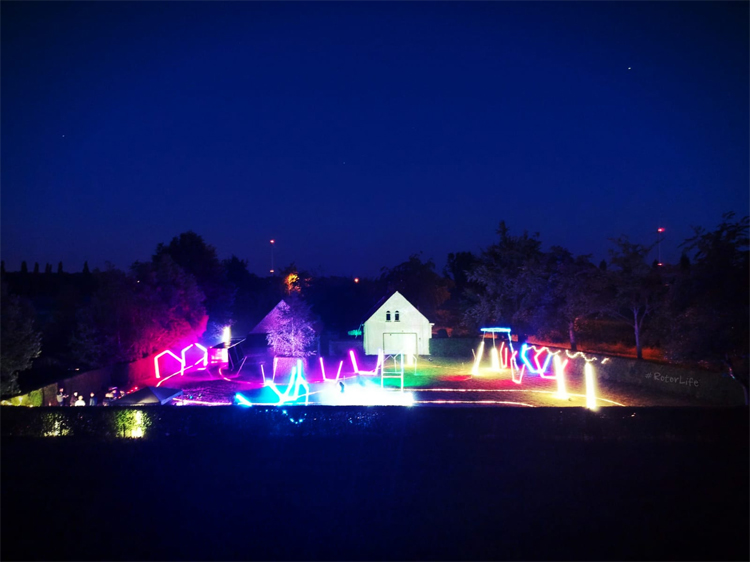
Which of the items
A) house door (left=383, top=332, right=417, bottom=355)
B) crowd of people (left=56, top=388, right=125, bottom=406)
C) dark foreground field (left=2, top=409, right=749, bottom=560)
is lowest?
dark foreground field (left=2, top=409, right=749, bottom=560)

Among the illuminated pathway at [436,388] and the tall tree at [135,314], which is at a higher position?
the tall tree at [135,314]

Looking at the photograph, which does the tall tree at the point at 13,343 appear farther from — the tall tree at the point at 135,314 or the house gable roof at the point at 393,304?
the house gable roof at the point at 393,304

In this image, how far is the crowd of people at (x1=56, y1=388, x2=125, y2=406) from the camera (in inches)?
631

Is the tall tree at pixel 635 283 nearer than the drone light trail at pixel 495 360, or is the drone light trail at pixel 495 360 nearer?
the tall tree at pixel 635 283

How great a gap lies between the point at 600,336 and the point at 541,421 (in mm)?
28052

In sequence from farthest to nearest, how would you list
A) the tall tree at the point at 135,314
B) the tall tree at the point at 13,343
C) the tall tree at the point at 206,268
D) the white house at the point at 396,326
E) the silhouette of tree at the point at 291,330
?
the tall tree at the point at 206,268, the white house at the point at 396,326, the silhouette of tree at the point at 291,330, the tall tree at the point at 135,314, the tall tree at the point at 13,343

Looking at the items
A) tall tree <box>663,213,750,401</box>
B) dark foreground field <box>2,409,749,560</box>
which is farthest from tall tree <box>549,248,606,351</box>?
dark foreground field <box>2,409,749,560</box>

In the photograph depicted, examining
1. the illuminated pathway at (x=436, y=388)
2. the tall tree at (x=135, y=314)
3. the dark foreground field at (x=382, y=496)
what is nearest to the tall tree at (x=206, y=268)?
the tall tree at (x=135, y=314)

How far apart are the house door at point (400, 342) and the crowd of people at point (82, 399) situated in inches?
821

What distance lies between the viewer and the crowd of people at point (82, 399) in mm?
16016

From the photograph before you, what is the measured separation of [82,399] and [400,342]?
23495mm

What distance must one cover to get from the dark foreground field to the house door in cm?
2467

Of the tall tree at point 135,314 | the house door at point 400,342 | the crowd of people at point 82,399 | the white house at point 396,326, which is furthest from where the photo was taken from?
the white house at point 396,326

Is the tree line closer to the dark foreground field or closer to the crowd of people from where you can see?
the crowd of people
